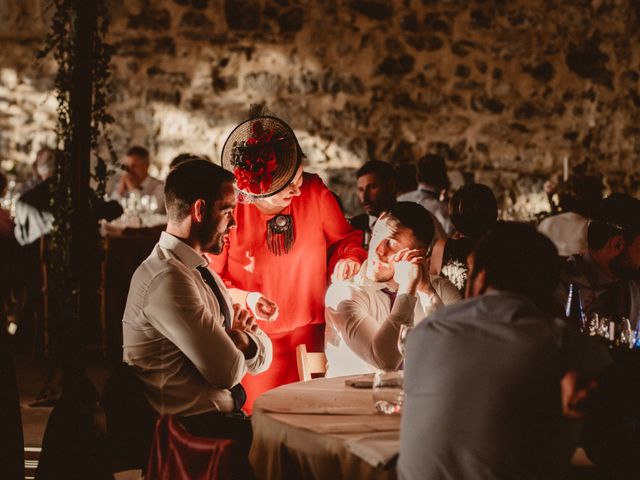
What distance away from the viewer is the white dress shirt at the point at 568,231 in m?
5.99

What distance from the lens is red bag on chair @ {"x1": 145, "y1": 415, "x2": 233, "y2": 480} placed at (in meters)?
2.51

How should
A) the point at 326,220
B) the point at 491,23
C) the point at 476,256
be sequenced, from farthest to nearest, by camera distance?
1. the point at 491,23
2. the point at 326,220
3. the point at 476,256

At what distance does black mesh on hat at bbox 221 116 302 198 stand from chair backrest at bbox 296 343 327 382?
72 cm

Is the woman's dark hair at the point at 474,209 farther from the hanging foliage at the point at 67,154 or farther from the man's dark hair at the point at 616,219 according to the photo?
the hanging foliage at the point at 67,154

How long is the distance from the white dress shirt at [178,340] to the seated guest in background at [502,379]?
34.4 inches

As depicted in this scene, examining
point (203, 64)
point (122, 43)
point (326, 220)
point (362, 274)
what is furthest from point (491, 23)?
point (362, 274)

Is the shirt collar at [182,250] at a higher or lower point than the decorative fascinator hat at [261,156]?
lower

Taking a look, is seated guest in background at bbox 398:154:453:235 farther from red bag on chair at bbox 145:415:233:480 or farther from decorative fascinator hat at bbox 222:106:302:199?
red bag on chair at bbox 145:415:233:480

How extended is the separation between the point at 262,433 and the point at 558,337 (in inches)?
35.7

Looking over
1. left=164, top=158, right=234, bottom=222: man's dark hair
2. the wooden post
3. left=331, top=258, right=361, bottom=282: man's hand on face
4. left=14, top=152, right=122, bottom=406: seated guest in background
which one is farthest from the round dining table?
left=14, top=152, right=122, bottom=406: seated guest in background

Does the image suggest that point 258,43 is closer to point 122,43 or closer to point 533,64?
point 122,43

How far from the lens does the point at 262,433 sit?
2439mm

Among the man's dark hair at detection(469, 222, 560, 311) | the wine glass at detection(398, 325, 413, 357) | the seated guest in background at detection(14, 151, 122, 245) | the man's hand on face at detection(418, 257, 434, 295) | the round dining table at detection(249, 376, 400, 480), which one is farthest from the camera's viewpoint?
the seated guest in background at detection(14, 151, 122, 245)

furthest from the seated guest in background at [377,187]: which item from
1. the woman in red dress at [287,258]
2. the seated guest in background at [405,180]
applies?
the woman in red dress at [287,258]
